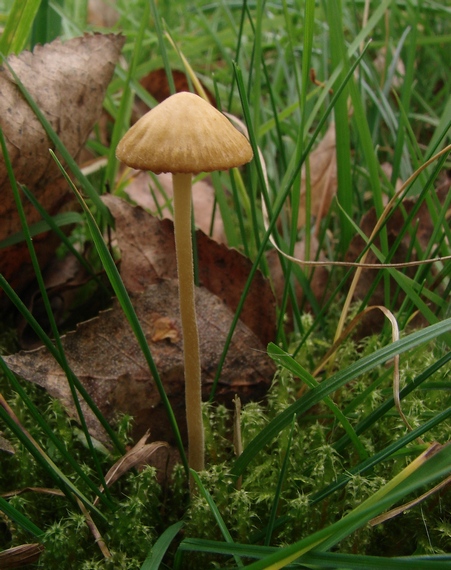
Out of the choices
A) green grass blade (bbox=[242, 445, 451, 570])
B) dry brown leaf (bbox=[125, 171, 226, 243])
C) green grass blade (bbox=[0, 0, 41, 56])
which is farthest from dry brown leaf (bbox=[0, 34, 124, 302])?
green grass blade (bbox=[242, 445, 451, 570])

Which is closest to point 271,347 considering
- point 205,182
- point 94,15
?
point 205,182

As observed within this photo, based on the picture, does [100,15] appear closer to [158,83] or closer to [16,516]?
[158,83]

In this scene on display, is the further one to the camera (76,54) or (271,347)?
(76,54)

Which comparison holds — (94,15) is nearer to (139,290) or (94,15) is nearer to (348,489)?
(139,290)

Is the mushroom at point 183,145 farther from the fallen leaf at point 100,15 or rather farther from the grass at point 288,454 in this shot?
the fallen leaf at point 100,15

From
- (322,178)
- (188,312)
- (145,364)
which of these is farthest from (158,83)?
(188,312)
